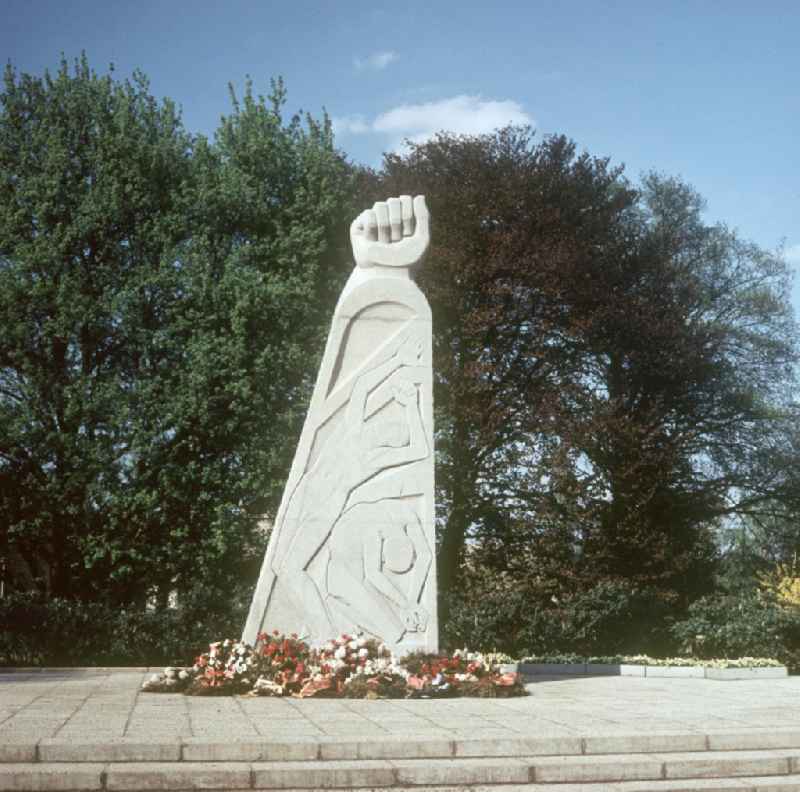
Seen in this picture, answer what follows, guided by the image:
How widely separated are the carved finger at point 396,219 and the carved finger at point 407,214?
43 mm

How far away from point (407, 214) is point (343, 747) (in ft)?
27.5

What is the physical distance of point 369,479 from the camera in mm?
13820

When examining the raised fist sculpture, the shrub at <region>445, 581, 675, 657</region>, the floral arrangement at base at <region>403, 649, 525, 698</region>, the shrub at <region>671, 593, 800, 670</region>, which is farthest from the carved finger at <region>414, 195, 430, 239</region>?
the shrub at <region>671, 593, 800, 670</region>

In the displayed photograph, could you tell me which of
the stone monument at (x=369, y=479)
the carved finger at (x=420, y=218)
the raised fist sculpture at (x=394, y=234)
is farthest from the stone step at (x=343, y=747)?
the carved finger at (x=420, y=218)

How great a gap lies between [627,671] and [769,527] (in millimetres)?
10999

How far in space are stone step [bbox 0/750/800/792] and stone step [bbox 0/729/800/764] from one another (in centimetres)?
7

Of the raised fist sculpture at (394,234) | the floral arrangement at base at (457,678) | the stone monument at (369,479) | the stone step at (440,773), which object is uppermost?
the raised fist sculpture at (394,234)

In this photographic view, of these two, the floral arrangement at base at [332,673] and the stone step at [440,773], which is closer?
the stone step at [440,773]

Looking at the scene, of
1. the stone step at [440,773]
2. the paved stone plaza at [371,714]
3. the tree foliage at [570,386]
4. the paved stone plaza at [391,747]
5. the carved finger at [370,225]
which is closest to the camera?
the stone step at [440,773]

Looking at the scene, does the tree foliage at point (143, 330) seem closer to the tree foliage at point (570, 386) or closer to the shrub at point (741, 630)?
the tree foliage at point (570, 386)

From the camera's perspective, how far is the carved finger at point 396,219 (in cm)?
1460

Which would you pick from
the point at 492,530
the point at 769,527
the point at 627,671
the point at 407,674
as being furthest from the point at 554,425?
the point at 407,674

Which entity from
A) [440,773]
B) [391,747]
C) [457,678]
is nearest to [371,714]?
[391,747]

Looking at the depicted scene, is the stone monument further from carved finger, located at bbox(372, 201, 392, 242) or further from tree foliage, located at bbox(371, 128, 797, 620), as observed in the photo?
tree foliage, located at bbox(371, 128, 797, 620)
